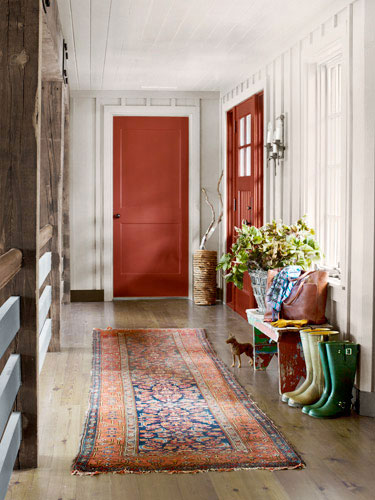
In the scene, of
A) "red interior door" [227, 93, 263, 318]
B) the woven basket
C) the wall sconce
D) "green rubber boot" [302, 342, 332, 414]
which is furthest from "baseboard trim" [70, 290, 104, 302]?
"green rubber boot" [302, 342, 332, 414]

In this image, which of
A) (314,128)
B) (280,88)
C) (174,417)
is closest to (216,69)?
(280,88)

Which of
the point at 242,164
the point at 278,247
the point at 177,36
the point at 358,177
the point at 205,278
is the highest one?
the point at 177,36

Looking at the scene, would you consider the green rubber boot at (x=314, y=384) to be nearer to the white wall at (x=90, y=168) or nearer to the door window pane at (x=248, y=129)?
the door window pane at (x=248, y=129)

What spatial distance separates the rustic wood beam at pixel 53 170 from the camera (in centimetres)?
536

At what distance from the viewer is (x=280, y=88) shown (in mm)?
5605

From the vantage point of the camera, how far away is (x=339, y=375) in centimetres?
377

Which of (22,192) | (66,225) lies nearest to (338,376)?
(22,192)

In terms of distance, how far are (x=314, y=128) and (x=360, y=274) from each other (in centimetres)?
148

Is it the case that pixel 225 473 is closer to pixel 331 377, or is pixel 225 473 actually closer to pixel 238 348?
pixel 331 377

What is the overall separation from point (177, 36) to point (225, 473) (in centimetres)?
348

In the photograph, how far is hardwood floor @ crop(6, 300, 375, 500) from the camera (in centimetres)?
278

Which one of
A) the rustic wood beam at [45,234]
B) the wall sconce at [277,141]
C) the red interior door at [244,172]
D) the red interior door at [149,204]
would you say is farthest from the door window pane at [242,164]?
the rustic wood beam at [45,234]

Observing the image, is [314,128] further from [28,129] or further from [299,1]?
[28,129]

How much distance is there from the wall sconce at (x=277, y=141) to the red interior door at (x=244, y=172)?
2.02 ft
